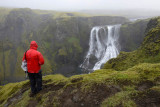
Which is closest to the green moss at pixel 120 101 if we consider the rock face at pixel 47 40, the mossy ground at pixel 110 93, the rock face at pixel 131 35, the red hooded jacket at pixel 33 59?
the mossy ground at pixel 110 93

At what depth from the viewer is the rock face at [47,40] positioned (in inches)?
3702

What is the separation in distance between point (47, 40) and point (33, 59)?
351 feet

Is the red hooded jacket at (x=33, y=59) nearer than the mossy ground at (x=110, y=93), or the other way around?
the mossy ground at (x=110, y=93)

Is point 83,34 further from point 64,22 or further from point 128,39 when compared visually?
point 128,39

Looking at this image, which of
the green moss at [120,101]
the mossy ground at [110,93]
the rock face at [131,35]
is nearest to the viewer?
the green moss at [120,101]

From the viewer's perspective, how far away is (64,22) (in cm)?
11019

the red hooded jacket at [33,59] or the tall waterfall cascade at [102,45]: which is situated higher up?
the red hooded jacket at [33,59]

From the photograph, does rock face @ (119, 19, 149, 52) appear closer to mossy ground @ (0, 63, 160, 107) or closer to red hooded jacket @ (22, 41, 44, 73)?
mossy ground @ (0, 63, 160, 107)

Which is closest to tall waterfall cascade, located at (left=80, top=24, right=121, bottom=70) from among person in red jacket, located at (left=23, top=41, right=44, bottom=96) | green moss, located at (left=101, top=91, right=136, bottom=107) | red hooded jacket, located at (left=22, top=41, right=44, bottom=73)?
person in red jacket, located at (left=23, top=41, right=44, bottom=96)

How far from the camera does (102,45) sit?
87.6m

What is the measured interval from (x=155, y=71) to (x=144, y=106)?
4176mm

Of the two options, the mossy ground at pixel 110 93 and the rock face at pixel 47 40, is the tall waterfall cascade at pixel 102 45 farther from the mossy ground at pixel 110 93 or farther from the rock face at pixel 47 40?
the mossy ground at pixel 110 93

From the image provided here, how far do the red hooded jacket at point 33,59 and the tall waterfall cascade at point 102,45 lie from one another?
73657mm

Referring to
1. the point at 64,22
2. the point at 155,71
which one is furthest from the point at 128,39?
the point at 155,71
